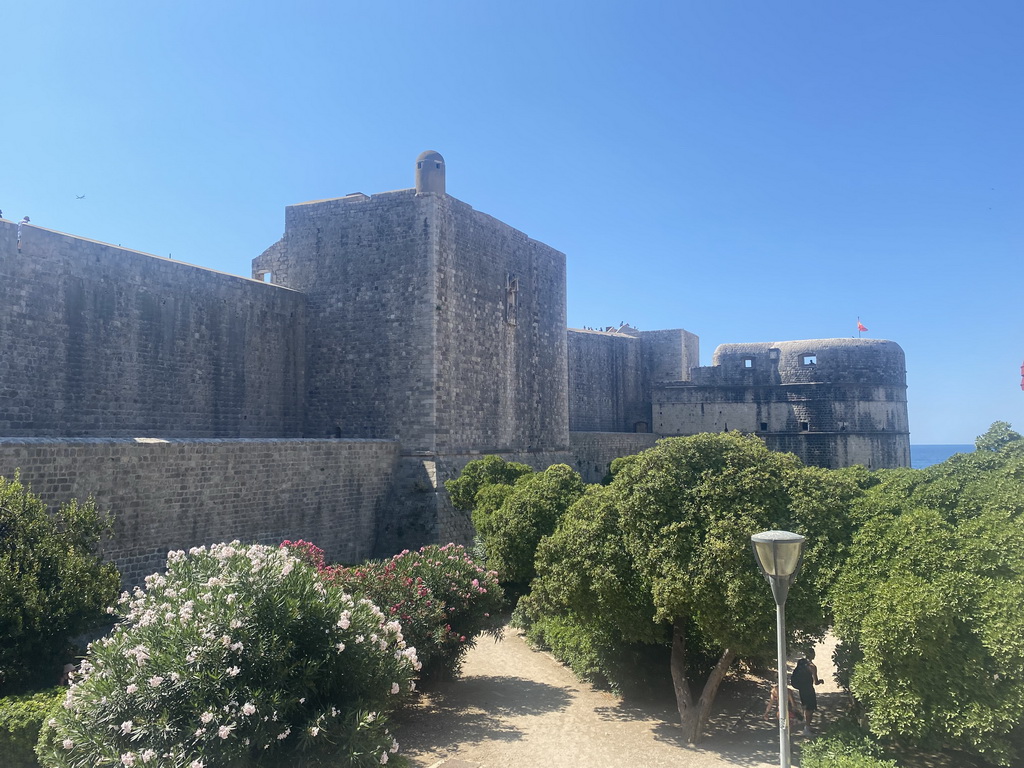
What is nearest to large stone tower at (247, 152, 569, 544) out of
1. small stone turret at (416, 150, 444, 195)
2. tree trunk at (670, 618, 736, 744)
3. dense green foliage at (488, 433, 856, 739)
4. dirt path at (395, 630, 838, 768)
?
small stone turret at (416, 150, 444, 195)

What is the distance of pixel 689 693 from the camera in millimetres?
8945

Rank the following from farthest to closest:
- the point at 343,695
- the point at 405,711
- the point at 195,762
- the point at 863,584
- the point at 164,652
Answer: the point at 405,711 < the point at 863,584 < the point at 343,695 < the point at 164,652 < the point at 195,762

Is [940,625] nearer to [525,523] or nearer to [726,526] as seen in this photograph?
[726,526]

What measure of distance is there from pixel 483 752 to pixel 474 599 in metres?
2.48

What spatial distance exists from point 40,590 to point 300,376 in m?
10.7

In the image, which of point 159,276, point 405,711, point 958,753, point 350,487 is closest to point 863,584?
point 958,753

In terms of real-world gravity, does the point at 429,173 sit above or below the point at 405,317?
above

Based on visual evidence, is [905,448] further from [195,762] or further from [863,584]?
[195,762]

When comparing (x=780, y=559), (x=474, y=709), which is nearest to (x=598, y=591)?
(x=474, y=709)

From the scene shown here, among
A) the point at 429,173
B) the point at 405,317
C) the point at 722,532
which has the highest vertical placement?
the point at 429,173

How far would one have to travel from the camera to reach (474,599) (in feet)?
34.5

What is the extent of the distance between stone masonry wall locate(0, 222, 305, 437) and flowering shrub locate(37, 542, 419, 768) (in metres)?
7.58

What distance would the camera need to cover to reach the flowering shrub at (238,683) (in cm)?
546

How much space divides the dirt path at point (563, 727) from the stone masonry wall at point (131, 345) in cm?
783
